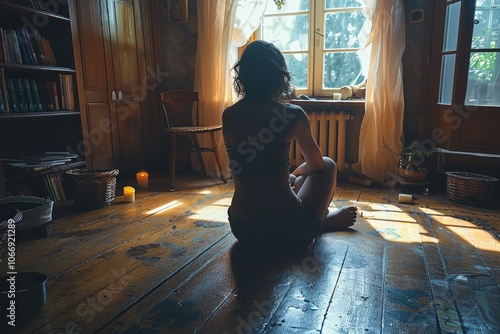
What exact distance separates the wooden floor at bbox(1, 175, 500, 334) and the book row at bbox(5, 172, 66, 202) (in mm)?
387

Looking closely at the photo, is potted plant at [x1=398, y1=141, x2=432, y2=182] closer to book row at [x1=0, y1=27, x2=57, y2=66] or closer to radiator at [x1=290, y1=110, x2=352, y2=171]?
radiator at [x1=290, y1=110, x2=352, y2=171]

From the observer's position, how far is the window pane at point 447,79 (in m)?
2.86

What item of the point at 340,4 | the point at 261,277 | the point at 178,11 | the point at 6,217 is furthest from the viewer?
the point at 178,11

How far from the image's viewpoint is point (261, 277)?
1492mm

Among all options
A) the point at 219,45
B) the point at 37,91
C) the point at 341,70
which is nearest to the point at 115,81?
the point at 37,91

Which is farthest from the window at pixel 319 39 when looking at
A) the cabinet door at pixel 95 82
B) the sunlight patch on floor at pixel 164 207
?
the sunlight patch on floor at pixel 164 207

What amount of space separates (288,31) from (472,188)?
213 cm

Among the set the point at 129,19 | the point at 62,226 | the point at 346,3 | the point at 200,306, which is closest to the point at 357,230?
the point at 200,306

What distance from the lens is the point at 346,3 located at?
10.8 ft

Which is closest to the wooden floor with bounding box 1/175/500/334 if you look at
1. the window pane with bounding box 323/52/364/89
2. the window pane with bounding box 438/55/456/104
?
the window pane with bounding box 438/55/456/104

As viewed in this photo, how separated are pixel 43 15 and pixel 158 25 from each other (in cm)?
136

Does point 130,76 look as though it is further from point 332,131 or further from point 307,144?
→ point 307,144

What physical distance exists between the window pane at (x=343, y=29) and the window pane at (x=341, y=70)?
0.29 feet

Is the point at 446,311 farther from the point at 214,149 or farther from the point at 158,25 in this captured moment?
the point at 158,25
